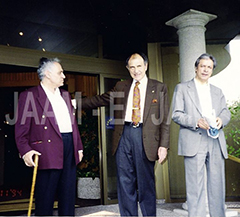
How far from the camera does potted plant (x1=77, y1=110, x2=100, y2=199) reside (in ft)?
16.9

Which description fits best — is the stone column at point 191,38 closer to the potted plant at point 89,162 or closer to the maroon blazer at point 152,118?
the maroon blazer at point 152,118

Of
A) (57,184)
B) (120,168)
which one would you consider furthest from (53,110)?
(120,168)

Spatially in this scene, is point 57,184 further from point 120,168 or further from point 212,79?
point 212,79

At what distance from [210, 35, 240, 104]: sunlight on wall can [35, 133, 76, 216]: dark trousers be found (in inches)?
127

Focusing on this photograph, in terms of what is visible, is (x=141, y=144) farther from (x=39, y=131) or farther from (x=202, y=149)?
(x=39, y=131)

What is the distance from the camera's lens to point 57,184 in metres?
2.56

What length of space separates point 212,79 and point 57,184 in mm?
3433

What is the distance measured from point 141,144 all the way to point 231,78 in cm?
296

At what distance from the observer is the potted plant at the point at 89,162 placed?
516 cm

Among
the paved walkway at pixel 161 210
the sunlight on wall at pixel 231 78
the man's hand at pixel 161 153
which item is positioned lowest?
the paved walkway at pixel 161 210

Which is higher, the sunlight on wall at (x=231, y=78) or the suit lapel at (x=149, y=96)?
the sunlight on wall at (x=231, y=78)

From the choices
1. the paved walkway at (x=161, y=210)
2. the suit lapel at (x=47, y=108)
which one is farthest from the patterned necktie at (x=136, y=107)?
the paved walkway at (x=161, y=210)

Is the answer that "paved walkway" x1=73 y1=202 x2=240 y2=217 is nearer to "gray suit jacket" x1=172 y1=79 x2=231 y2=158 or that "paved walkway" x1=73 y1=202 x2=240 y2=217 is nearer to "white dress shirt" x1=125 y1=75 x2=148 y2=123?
"gray suit jacket" x1=172 y1=79 x2=231 y2=158

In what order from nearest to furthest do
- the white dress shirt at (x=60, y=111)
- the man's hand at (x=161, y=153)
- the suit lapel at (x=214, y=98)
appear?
the white dress shirt at (x=60, y=111)
the man's hand at (x=161, y=153)
the suit lapel at (x=214, y=98)
